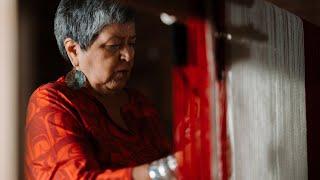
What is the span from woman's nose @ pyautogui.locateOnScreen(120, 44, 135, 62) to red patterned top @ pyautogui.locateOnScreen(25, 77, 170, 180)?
0.07 meters

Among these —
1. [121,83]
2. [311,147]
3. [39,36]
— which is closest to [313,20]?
[311,147]

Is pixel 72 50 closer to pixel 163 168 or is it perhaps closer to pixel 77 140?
pixel 77 140

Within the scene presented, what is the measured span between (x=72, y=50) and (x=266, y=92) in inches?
19.6

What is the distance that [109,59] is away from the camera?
1.13m

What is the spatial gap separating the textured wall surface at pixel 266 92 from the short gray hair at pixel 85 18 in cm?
26

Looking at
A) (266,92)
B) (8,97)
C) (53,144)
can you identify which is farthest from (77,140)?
A: (266,92)

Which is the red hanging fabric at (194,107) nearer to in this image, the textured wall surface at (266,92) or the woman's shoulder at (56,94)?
the textured wall surface at (266,92)

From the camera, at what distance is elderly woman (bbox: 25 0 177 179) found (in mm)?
1072

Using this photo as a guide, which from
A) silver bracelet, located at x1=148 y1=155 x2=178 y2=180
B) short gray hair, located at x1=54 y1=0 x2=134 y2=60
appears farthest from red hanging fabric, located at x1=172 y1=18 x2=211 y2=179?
short gray hair, located at x1=54 y1=0 x2=134 y2=60

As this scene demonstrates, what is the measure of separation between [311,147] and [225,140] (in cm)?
43

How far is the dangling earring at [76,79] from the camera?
1.11m

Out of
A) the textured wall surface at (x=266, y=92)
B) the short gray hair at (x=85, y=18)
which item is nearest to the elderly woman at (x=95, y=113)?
the short gray hair at (x=85, y=18)

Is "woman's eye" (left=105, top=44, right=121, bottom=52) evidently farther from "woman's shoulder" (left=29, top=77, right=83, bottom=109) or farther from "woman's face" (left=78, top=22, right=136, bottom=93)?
"woman's shoulder" (left=29, top=77, right=83, bottom=109)

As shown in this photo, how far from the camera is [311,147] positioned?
1572mm
